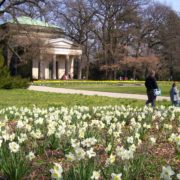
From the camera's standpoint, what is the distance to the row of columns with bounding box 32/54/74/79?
6850cm

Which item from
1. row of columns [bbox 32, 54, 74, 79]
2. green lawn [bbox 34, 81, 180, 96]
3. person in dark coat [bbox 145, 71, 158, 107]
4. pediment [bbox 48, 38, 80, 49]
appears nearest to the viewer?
person in dark coat [bbox 145, 71, 158, 107]

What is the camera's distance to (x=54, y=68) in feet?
232

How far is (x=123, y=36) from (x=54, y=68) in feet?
42.9

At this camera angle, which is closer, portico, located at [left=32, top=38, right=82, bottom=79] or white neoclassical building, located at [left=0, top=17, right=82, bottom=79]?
white neoclassical building, located at [left=0, top=17, right=82, bottom=79]

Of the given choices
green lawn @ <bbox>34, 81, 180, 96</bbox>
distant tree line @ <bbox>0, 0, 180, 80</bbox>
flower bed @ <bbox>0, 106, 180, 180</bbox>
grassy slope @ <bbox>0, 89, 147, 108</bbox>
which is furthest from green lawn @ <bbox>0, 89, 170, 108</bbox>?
distant tree line @ <bbox>0, 0, 180, 80</bbox>

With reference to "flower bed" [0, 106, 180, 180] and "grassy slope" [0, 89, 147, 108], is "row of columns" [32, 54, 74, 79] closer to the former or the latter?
"grassy slope" [0, 89, 147, 108]

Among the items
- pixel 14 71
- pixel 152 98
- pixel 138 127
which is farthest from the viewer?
pixel 14 71

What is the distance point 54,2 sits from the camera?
33.7 metres

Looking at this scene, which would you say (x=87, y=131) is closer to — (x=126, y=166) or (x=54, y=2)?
(x=126, y=166)

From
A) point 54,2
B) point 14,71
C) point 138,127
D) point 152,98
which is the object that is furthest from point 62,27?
point 138,127

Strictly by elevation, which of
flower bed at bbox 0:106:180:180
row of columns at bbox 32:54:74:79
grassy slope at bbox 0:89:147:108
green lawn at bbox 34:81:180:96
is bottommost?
green lawn at bbox 34:81:180:96

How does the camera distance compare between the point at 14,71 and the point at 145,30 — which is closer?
the point at 14,71

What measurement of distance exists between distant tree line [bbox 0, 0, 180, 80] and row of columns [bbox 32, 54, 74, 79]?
2.68m

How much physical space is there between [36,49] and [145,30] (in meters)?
28.8
